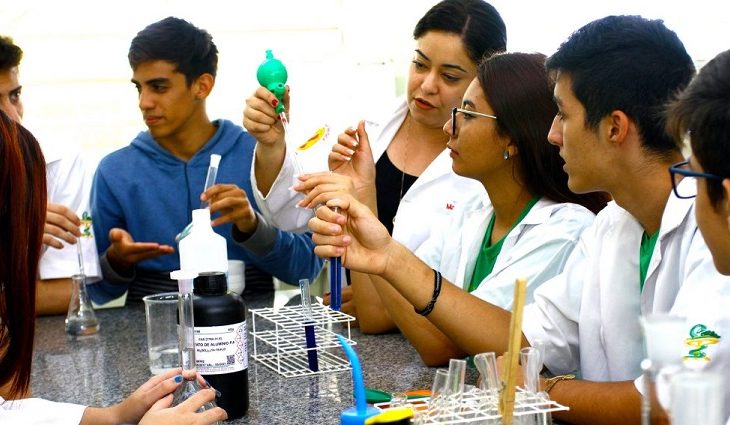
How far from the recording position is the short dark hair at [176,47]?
293cm

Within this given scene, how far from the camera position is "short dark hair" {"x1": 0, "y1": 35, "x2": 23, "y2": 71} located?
2732 mm

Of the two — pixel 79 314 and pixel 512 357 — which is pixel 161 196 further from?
pixel 512 357

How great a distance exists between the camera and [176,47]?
117 inches

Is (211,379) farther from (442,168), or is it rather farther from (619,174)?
(442,168)

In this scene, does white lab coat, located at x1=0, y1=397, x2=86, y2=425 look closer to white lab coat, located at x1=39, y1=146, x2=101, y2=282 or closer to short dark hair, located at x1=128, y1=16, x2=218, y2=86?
white lab coat, located at x1=39, y1=146, x2=101, y2=282

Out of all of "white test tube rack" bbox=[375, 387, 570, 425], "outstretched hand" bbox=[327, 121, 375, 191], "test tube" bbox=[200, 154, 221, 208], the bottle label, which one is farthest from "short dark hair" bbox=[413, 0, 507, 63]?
"white test tube rack" bbox=[375, 387, 570, 425]

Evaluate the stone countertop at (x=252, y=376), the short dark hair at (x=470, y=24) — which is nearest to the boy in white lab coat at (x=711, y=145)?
the stone countertop at (x=252, y=376)

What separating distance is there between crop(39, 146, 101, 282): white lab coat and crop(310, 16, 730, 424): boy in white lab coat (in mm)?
1128

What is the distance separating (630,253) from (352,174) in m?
0.87

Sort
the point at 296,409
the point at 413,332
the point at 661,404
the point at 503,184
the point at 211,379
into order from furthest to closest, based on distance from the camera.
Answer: the point at 503,184 < the point at 413,332 < the point at 296,409 < the point at 211,379 < the point at 661,404

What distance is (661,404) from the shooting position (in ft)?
2.33

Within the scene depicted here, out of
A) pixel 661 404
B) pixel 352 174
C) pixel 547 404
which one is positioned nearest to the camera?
pixel 661 404

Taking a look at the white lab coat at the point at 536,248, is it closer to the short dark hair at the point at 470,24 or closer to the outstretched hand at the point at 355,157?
the outstretched hand at the point at 355,157

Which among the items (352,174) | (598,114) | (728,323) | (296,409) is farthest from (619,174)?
(352,174)
